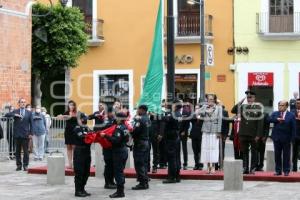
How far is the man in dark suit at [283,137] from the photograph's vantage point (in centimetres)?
1554

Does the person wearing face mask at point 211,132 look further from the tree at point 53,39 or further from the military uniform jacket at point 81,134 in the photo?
the tree at point 53,39

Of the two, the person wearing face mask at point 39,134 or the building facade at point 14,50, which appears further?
the building facade at point 14,50

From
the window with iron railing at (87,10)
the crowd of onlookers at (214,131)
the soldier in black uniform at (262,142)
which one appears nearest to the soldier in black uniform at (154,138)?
the crowd of onlookers at (214,131)

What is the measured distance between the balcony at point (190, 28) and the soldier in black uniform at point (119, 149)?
64.0ft

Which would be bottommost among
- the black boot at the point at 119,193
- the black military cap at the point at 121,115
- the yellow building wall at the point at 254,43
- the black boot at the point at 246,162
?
the black boot at the point at 119,193

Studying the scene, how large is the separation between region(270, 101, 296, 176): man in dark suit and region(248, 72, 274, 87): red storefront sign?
16566 mm

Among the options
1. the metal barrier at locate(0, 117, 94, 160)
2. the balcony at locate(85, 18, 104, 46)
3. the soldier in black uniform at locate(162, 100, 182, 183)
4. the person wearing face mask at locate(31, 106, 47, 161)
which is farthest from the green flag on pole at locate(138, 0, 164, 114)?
the balcony at locate(85, 18, 104, 46)

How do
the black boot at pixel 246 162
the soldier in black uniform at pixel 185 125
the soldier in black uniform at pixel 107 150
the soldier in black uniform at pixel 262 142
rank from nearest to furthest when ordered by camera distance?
the soldier in black uniform at pixel 107 150
the black boot at pixel 246 162
the soldier in black uniform at pixel 262 142
the soldier in black uniform at pixel 185 125

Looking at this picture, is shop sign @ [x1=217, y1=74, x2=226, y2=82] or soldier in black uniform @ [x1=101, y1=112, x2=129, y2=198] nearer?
soldier in black uniform @ [x1=101, y1=112, x2=129, y2=198]

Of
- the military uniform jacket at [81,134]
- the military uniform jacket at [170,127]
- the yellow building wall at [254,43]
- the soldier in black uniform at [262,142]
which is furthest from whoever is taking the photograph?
the yellow building wall at [254,43]

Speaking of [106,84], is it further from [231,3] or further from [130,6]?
[231,3]

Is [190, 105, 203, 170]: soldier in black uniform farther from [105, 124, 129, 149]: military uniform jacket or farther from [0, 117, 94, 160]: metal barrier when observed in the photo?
[0, 117, 94, 160]: metal barrier

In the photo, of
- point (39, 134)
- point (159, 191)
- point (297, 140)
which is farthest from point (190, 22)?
point (159, 191)

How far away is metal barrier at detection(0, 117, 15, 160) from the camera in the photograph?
20.5m
